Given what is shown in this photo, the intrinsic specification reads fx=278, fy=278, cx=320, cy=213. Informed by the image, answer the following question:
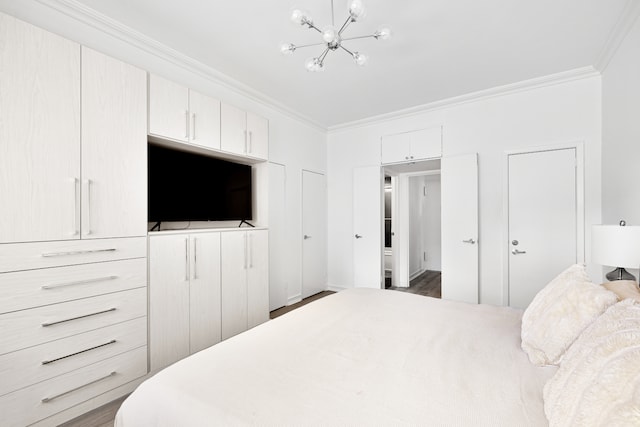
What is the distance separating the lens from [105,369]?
1865 mm

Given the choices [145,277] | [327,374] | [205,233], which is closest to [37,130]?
[145,277]

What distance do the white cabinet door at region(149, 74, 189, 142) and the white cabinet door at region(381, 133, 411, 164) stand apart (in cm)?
Result: 286

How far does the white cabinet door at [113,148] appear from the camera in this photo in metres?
1.83

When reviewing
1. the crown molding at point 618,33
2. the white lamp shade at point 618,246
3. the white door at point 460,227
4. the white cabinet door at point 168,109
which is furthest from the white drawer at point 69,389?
the crown molding at point 618,33

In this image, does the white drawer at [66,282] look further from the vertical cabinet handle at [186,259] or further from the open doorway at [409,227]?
the open doorway at [409,227]

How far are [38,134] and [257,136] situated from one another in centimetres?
178

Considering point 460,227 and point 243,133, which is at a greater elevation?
point 243,133

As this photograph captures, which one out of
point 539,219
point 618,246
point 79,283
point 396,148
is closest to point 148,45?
point 79,283

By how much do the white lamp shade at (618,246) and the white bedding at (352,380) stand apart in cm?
86

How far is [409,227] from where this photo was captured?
5.22 meters

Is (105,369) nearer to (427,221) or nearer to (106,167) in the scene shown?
(106,167)

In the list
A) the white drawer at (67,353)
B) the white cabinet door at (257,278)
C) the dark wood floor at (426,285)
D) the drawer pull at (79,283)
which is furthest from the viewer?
the dark wood floor at (426,285)

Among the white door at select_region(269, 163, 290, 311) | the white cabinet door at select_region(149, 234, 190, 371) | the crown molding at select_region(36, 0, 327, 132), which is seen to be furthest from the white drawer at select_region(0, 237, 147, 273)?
the white door at select_region(269, 163, 290, 311)

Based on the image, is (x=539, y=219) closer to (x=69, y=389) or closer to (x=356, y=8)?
(x=356, y=8)
